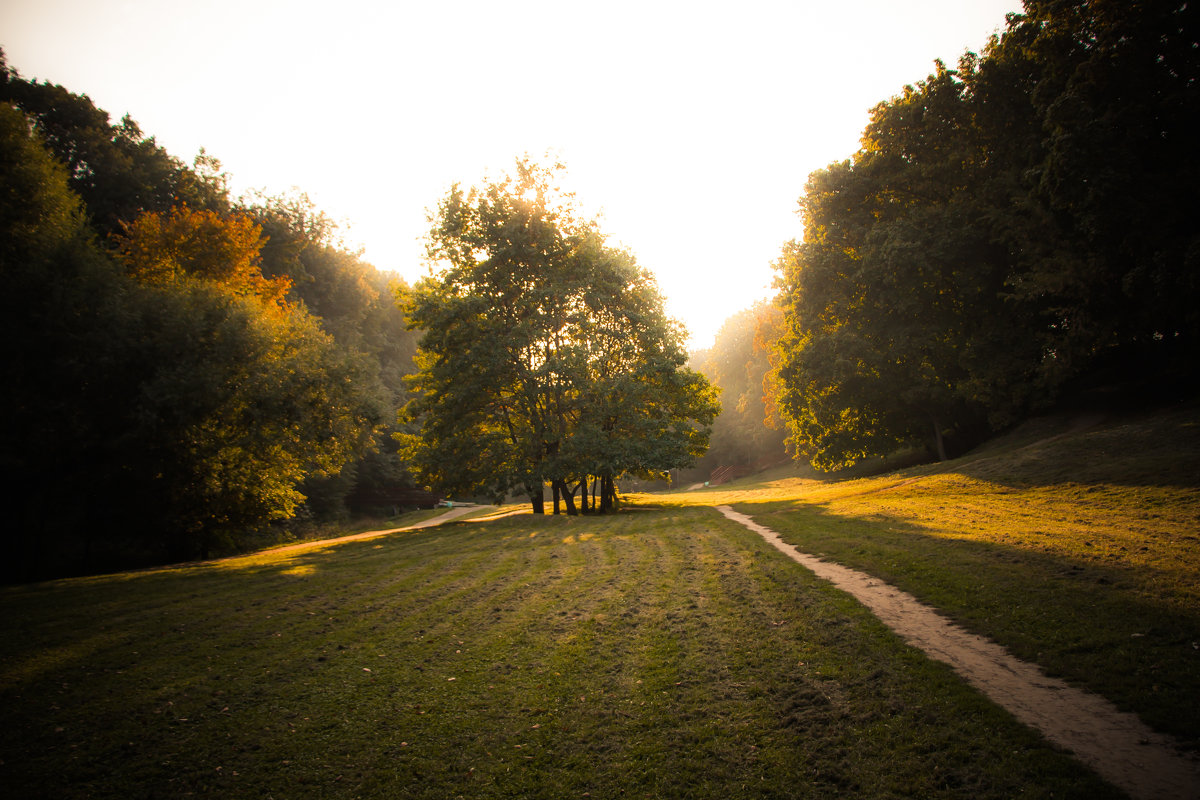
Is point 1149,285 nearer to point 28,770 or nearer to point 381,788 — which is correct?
point 381,788

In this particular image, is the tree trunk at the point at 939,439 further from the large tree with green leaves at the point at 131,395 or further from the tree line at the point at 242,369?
the large tree with green leaves at the point at 131,395

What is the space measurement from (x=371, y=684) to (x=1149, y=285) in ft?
79.4

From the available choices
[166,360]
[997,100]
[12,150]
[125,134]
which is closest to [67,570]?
[166,360]

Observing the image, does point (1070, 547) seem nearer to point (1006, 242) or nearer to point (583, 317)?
point (583, 317)

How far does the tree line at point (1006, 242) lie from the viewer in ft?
54.2

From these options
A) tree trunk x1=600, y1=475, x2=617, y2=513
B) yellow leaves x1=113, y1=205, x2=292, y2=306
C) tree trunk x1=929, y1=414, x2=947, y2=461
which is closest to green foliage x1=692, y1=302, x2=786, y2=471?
tree trunk x1=929, y1=414, x2=947, y2=461

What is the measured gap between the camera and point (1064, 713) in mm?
4133

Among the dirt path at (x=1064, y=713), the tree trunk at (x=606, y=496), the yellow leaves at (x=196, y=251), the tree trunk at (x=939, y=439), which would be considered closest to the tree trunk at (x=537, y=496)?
the tree trunk at (x=606, y=496)

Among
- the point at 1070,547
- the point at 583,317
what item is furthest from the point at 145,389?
the point at 1070,547

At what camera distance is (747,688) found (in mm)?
5062

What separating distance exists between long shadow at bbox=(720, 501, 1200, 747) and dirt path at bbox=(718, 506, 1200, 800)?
0.53 feet

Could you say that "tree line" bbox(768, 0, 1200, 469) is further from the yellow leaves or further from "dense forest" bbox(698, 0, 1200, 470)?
the yellow leaves

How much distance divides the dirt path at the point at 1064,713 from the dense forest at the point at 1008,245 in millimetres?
17475

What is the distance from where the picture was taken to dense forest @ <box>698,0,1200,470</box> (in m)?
16.5
